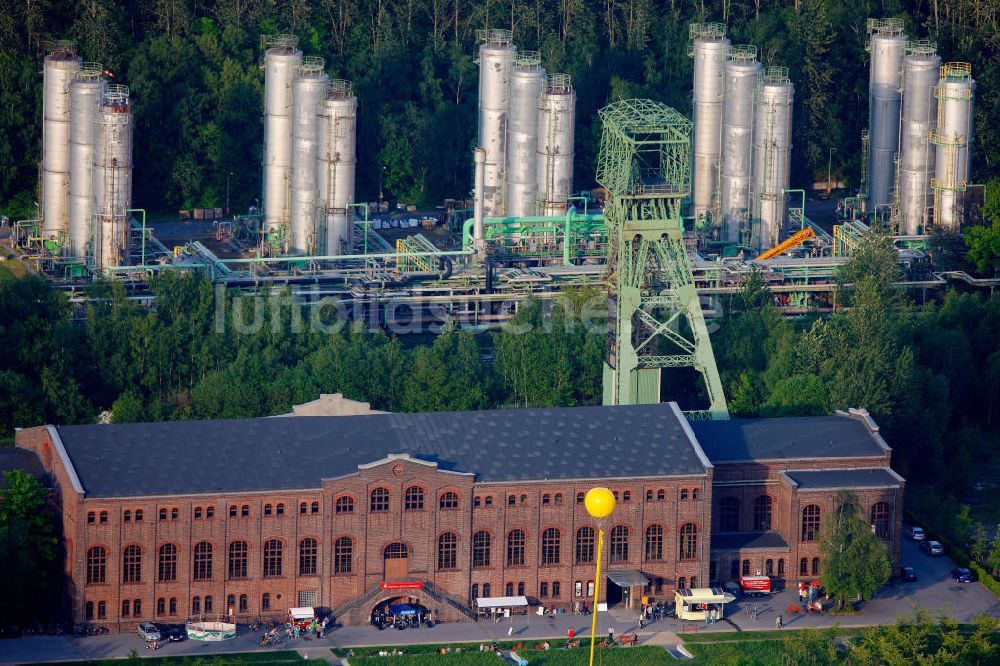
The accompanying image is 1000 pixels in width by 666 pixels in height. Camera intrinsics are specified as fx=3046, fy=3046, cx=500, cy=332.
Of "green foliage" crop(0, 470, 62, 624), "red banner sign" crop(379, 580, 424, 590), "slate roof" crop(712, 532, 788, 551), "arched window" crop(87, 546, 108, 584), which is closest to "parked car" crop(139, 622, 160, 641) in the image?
"arched window" crop(87, 546, 108, 584)

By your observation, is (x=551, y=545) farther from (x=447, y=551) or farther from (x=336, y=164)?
(x=336, y=164)

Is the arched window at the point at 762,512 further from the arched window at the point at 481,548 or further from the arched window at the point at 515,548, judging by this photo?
the arched window at the point at 481,548

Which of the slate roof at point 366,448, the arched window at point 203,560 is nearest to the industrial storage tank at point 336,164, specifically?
the slate roof at point 366,448

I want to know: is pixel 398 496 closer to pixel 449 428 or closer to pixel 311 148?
pixel 449 428

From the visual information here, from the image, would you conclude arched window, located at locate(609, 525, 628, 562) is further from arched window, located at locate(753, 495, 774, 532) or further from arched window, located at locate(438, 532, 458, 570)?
arched window, located at locate(753, 495, 774, 532)

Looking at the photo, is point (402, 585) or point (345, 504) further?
point (402, 585)

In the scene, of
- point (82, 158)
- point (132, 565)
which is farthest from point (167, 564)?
point (82, 158)
